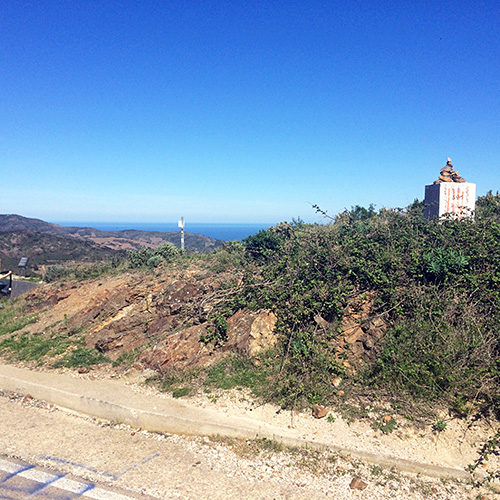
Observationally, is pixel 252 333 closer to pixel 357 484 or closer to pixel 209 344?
pixel 209 344

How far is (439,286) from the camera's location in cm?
645

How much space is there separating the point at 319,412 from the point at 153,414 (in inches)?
93.6

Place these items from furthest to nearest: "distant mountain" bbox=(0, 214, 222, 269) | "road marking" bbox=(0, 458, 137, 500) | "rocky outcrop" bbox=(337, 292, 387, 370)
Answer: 1. "distant mountain" bbox=(0, 214, 222, 269)
2. "rocky outcrop" bbox=(337, 292, 387, 370)
3. "road marking" bbox=(0, 458, 137, 500)

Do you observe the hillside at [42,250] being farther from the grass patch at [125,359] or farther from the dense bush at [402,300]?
the dense bush at [402,300]

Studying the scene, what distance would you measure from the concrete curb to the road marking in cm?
137

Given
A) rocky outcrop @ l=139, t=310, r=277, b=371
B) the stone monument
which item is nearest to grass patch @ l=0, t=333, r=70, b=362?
rocky outcrop @ l=139, t=310, r=277, b=371

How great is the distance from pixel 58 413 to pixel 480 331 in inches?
259

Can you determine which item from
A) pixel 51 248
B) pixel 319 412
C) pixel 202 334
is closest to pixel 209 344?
pixel 202 334

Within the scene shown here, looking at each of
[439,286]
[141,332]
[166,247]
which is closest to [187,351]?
[141,332]

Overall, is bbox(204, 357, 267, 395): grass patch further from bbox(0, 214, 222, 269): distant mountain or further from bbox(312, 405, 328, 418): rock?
bbox(0, 214, 222, 269): distant mountain

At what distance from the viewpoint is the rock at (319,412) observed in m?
5.25

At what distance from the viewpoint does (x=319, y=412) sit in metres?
5.27

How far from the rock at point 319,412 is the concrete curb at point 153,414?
0.50 m

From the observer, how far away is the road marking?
4.02m
